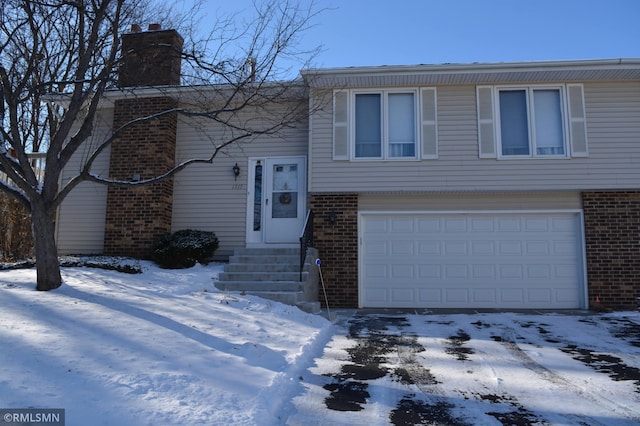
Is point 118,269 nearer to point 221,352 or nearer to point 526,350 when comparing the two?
point 221,352

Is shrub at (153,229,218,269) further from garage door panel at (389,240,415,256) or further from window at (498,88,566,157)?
window at (498,88,566,157)

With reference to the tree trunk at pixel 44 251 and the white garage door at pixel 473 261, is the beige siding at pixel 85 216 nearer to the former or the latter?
the tree trunk at pixel 44 251

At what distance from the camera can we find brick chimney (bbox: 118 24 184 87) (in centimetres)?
792

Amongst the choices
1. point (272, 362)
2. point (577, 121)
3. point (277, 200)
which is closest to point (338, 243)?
point (277, 200)

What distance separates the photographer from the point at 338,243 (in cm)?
976

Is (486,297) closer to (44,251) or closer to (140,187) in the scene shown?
(140,187)

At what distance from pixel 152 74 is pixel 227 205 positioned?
3.08 metres

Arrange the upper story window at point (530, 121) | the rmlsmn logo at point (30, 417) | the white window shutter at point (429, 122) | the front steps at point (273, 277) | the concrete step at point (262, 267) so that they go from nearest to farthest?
the rmlsmn logo at point (30, 417) < the front steps at point (273, 277) < the concrete step at point (262, 267) < the upper story window at point (530, 121) < the white window shutter at point (429, 122)

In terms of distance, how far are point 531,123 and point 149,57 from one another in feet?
24.1

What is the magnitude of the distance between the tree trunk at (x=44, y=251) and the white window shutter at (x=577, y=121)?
9256 millimetres

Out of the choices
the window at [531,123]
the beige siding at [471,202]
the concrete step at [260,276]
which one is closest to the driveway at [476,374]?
the concrete step at [260,276]

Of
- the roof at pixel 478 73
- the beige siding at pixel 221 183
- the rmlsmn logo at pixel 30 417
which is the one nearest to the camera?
the rmlsmn logo at pixel 30 417

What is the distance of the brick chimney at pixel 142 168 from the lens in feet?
33.6

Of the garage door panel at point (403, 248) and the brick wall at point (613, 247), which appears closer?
the brick wall at point (613, 247)
